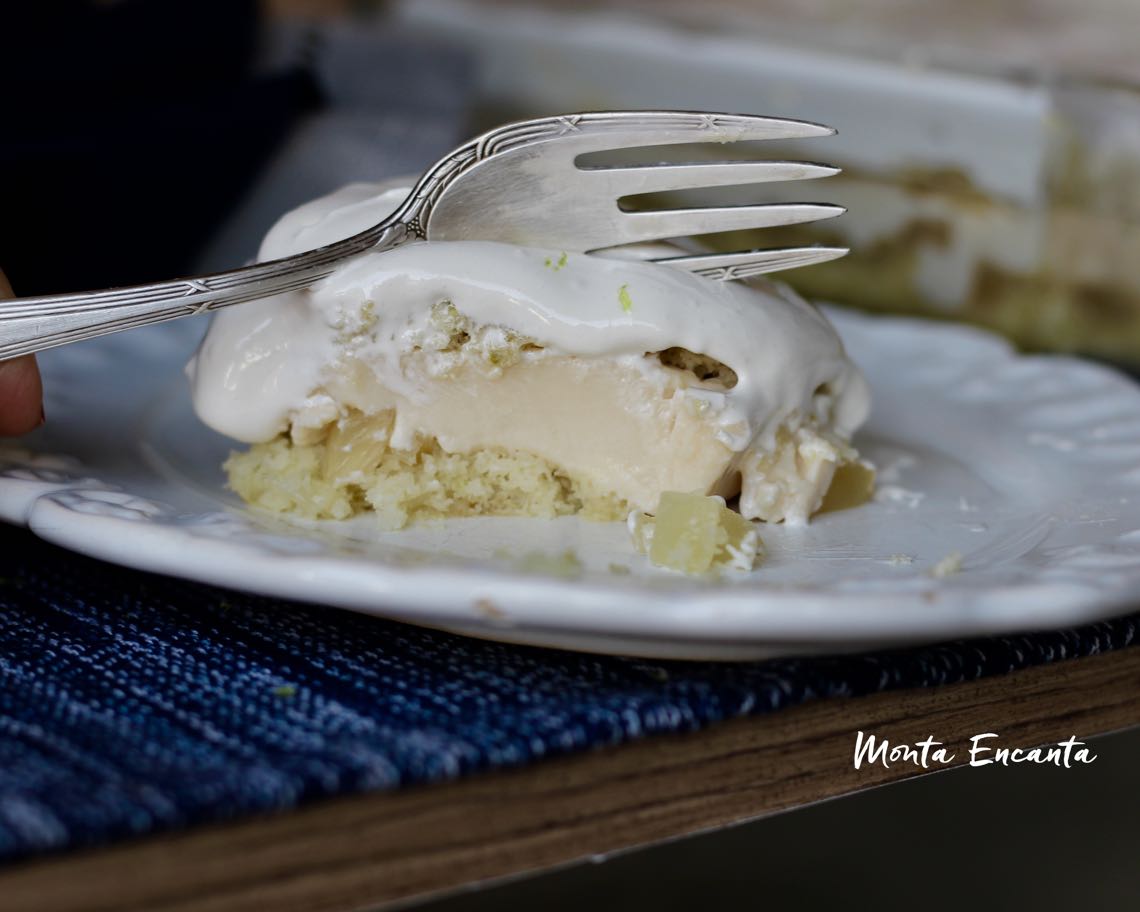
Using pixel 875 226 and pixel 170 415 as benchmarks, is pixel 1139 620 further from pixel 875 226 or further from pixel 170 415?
pixel 875 226

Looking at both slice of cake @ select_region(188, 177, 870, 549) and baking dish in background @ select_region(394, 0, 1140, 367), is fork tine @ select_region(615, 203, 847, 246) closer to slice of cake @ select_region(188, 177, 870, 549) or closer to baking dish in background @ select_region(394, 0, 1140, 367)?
slice of cake @ select_region(188, 177, 870, 549)

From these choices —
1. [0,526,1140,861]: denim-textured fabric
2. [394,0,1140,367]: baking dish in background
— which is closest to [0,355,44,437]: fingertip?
[0,526,1140,861]: denim-textured fabric

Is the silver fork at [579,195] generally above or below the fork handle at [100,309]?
above

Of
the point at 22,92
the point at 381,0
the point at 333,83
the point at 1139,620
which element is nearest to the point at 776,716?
the point at 1139,620

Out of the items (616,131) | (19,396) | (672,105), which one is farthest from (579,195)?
(672,105)

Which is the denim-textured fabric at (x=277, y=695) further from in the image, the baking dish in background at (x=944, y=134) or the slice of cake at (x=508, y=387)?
the baking dish in background at (x=944, y=134)

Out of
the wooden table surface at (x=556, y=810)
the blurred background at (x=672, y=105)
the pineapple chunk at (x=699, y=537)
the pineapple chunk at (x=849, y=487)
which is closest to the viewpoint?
the wooden table surface at (x=556, y=810)

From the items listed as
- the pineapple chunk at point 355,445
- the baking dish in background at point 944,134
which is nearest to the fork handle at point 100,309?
the pineapple chunk at point 355,445
